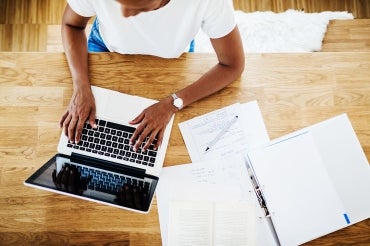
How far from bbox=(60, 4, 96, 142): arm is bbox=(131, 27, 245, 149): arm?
139 millimetres

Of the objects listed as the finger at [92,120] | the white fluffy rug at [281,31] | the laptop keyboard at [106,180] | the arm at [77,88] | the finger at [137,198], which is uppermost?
the white fluffy rug at [281,31]

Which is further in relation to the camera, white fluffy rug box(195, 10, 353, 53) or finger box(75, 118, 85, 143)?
white fluffy rug box(195, 10, 353, 53)

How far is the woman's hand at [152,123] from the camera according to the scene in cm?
114

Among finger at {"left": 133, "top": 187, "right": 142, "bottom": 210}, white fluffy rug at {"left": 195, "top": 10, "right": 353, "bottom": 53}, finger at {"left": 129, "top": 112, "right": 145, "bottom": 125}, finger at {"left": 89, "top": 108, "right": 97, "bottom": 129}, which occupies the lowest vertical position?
finger at {"left": 133, "top": 187, "right": 142, "bottom": 210}

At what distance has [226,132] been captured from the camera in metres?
1.17

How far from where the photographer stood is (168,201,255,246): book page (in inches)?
43.4

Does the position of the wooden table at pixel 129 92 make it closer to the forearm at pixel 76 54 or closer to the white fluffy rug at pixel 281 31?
the forearm at pixel 76 54

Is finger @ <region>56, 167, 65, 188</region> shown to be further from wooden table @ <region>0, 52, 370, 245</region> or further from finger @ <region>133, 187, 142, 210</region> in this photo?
finger @ <region>133, 187, 142, 210</region>

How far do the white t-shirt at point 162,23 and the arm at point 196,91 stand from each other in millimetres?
85

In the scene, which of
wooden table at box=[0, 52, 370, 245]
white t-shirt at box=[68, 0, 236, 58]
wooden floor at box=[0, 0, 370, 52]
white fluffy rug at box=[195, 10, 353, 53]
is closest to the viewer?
white t-shirt at box=[68, 0, 236, 58]

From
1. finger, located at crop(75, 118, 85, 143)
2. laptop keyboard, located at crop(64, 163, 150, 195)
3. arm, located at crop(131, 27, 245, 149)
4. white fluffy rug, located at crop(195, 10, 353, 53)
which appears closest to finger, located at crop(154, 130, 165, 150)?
arm, located at crop(131, 27, 245, 149)

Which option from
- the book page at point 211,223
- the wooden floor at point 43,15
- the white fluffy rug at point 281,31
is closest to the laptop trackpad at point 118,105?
the book page at point 211,223

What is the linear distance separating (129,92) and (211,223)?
0.44m

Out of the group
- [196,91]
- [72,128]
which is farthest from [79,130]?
[196,91]
